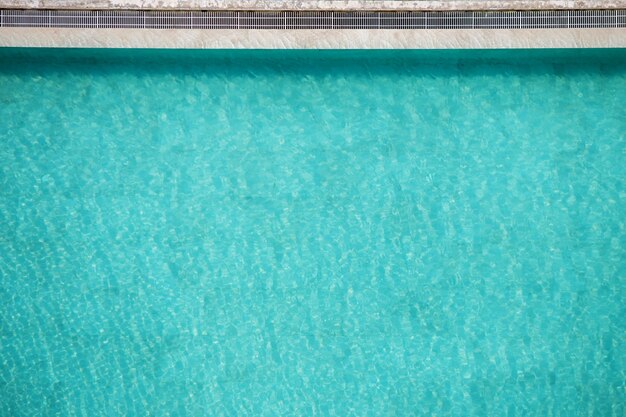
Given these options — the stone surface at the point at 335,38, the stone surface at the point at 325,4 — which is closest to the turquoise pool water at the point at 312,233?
the stone surface at the point at 335,38

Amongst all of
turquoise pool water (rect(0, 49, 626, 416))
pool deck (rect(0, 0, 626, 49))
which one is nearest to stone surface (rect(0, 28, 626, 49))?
pool deck (rect(0, 0, 626, 49))

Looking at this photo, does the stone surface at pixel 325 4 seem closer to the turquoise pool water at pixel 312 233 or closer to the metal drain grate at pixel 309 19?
the metal drain grate at pixel 309 19

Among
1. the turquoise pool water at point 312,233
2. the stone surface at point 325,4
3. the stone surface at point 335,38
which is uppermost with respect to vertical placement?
the stone surface at point 325,4

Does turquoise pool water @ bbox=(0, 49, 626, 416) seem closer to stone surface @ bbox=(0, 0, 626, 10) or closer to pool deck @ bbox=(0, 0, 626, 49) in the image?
pool deck @ bbox=(0, 0, 626, 49)

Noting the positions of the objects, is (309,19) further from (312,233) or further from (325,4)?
(312,233)

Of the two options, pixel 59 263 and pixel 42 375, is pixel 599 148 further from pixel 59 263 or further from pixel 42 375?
pixel 42 375
